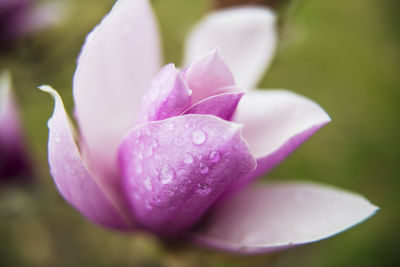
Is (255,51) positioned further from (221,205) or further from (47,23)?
(47,23)

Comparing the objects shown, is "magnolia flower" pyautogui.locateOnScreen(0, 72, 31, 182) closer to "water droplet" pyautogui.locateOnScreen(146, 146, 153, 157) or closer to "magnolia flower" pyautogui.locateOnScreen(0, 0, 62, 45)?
"magnolia flower" pyautogui.locateOnScreen(0, 0, 62, 45)

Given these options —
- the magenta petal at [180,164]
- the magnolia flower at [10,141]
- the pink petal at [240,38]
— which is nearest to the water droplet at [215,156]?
the magenta petal at [180,164]

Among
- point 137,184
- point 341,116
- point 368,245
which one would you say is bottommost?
point 368,245

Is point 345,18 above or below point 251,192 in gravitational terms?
above

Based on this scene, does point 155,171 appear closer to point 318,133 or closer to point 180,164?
point 180,164

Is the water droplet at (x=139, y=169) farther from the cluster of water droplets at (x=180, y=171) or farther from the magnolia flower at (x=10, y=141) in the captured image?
the magnolia flower at (x=10, y=141)

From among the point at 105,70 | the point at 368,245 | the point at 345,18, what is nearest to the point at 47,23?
the point at 105,70

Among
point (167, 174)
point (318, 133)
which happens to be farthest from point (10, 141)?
point (318, 133)
